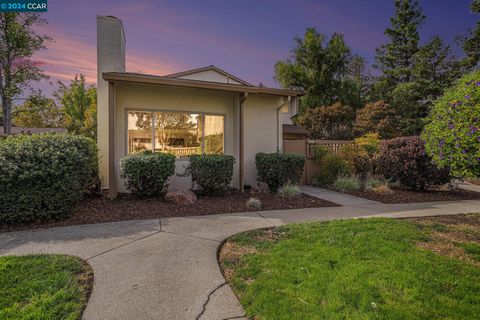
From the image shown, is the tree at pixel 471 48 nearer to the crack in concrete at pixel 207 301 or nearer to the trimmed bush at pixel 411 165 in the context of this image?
the trimmed bush at pixel 411 165

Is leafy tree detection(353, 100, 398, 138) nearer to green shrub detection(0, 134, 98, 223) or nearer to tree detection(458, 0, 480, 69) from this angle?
tree detection(458, 0, 480, 69)

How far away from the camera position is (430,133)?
15.9ft

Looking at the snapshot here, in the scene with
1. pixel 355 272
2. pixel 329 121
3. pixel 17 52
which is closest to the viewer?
pixel 355 272

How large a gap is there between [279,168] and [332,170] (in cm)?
342

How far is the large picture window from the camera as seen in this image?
7.49 metres

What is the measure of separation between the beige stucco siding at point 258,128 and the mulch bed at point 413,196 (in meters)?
3.32

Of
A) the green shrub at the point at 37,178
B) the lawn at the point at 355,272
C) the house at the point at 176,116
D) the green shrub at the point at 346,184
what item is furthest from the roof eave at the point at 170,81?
the lawn at the point at 355,272

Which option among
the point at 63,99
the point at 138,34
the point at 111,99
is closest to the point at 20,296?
the point at 111,99

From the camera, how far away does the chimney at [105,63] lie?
7.19 m

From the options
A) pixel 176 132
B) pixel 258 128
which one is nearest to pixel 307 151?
pixel 258 128

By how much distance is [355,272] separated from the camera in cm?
271

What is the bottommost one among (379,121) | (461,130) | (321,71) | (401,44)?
(461,130)

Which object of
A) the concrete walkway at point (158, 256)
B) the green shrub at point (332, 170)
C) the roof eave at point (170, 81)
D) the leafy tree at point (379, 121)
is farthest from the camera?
the leafy tree at point (379, 121)

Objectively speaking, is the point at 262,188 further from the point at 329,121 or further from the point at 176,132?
the point at 329,121
